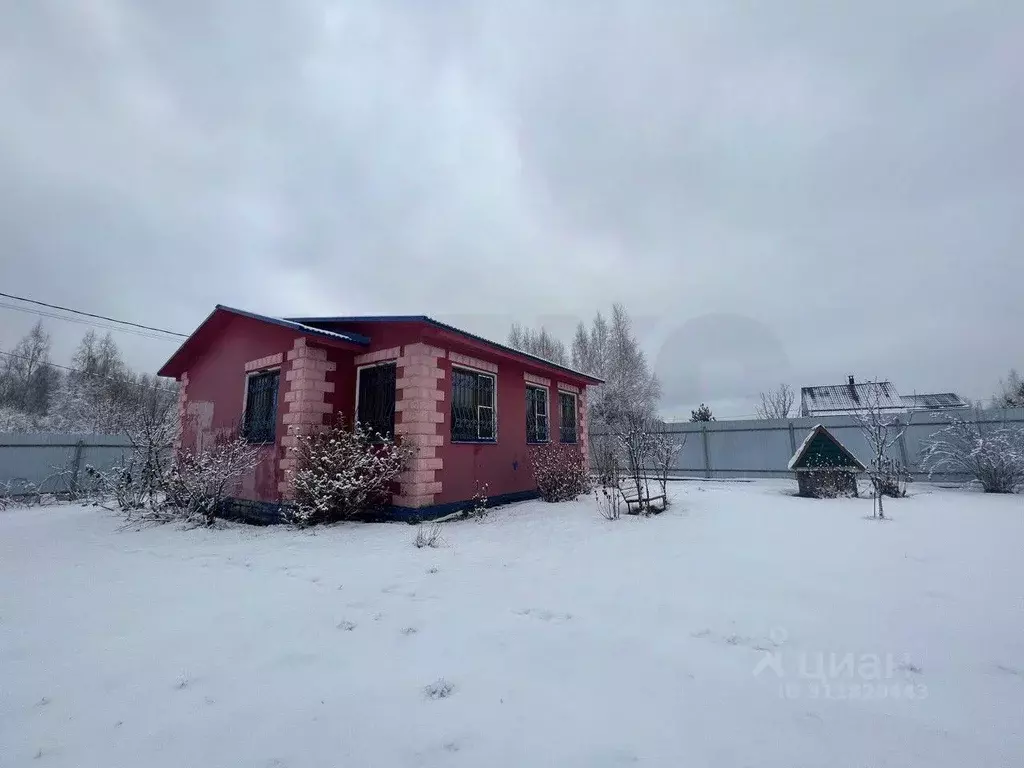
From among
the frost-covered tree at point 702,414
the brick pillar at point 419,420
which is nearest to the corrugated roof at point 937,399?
the frost-covered tree at point 702,414

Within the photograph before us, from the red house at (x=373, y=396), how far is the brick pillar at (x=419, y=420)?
0.06 ft

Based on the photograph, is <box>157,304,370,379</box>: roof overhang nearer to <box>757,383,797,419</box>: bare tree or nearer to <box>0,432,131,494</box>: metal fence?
<box>0,432,131,494</box>: metal fence

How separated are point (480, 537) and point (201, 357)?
9026mm

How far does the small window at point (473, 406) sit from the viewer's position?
29.8 ft

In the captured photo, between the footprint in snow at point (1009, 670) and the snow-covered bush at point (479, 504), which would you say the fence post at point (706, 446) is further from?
the footprint in snow at point (1009, 670)

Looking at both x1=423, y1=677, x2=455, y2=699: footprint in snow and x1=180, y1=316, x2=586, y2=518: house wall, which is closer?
x1=423, y1=677, x2=455, y2=699: footprint in snow

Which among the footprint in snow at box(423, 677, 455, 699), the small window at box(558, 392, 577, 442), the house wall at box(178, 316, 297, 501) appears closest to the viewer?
the footprint in snow at box(423, 677, 455, 699)

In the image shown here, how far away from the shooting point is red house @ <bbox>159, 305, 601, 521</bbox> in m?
A: 8.09

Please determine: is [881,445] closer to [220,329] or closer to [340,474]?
[340,474]

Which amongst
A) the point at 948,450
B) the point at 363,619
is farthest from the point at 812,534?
the point at 948,450

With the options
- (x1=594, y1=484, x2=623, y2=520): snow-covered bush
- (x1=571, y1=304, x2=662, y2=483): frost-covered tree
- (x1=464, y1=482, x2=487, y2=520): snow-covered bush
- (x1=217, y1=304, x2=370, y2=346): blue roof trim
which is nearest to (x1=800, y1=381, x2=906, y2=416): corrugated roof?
(x1=571, y1=304, x2=662, y2=483): frost-covered tree

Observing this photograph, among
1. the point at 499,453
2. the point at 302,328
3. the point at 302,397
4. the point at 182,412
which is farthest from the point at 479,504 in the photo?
the point at 182,412

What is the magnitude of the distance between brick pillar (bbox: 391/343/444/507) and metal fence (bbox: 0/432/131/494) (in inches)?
464

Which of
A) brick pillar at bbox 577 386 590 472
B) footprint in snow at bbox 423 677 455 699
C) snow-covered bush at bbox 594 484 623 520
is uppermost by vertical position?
brick pillar at bbox 577 386 590 472
